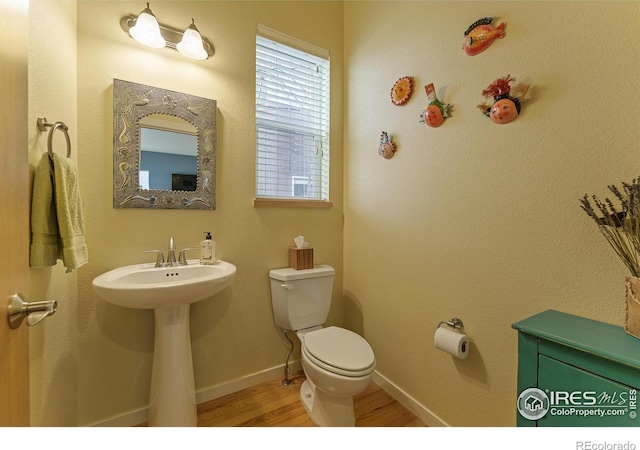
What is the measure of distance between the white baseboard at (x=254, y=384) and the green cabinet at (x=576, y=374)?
688 millimetres

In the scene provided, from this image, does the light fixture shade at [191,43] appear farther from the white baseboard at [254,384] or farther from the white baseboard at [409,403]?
the white baseboard at [409,403]

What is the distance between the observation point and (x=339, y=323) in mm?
2057

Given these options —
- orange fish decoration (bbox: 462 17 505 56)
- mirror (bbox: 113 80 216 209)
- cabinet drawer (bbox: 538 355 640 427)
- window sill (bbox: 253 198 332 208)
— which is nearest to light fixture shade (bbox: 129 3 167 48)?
mirror (bbox: 113 80 216 209)

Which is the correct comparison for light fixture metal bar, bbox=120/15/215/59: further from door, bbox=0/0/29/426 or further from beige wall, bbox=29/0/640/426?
door, bbox=0/0/29/426

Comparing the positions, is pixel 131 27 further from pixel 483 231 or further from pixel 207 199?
pixel 483 231

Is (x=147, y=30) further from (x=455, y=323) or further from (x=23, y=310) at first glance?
(x=455, y=323)

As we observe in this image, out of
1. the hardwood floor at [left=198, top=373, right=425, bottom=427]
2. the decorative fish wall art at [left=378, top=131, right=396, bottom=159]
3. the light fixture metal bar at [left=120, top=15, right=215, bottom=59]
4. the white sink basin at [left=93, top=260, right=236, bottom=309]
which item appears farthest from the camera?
the decorative fish wall art at [left=378, top=131, right=396, bottom=159]

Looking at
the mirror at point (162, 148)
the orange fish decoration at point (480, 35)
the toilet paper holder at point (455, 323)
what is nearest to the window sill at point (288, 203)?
the mirror at point (162, 148)

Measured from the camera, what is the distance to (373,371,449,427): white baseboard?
1.40m

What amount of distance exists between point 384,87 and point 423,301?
133 cm

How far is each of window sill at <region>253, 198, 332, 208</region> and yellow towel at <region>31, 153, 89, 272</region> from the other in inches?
35.2

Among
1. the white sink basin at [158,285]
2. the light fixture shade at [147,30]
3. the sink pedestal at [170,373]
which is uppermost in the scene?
the light fixture shade at [147,30]

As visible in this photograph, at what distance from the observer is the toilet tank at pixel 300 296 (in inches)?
64.7
